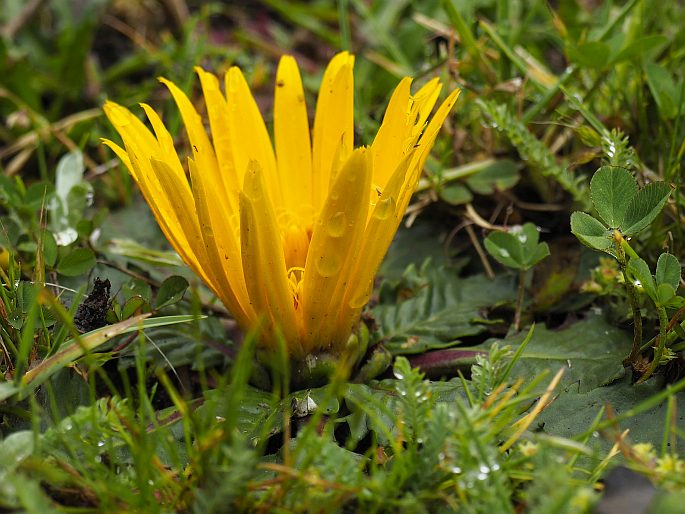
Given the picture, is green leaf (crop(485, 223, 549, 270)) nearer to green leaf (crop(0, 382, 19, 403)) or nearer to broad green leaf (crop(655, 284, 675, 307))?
broad green leaf (crop(655, 284, 675, 307))

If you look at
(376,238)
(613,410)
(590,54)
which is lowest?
(613,410)

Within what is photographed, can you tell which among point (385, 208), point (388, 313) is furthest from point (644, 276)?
point (388, 313)

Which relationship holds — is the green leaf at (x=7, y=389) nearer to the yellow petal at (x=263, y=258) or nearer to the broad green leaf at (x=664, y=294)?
the yellow petal at (x=263, y=258)

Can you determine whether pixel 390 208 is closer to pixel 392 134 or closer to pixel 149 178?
pixel 392 134

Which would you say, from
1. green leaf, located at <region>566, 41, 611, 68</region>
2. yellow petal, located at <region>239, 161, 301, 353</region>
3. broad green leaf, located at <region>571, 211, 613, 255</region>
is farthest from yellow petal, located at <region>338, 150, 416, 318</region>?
green leaf, located at <region>566, 41, 611, 68</region>

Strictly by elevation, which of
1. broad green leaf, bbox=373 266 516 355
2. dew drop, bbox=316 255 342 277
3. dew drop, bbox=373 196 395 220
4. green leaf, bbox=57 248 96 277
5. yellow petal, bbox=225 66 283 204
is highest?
yellow petal, bbox=225 66 283 204

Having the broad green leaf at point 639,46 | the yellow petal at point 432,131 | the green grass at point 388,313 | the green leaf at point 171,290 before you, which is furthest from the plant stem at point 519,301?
the green leaf at point 171,290

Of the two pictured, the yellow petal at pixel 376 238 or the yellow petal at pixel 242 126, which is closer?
the yellow petal at pixel 376 238
